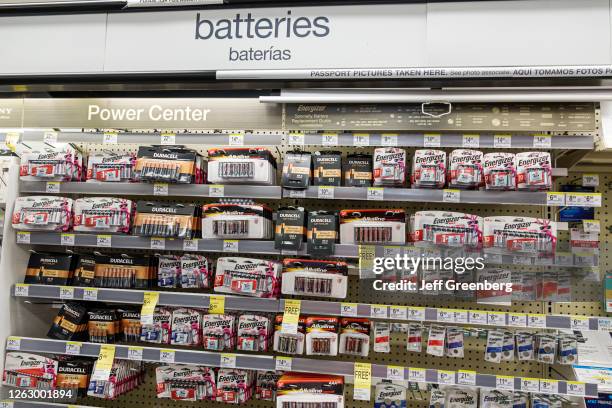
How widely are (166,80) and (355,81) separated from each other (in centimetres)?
113

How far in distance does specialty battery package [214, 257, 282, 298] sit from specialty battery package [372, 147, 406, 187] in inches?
31.0

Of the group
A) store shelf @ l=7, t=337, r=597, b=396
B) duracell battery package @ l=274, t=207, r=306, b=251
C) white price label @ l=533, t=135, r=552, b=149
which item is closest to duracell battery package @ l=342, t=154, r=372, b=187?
duracell battery package @ l=274, t=207, r=306, b=251

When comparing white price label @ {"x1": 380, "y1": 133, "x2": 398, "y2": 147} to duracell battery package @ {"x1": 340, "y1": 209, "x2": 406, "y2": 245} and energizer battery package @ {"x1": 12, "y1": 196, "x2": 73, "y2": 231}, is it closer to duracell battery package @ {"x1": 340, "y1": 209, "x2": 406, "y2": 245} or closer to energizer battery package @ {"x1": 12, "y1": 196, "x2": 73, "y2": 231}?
duracell battery package @ {"x1": 340, "y1": 209, "x2": 406, "y2": 245}

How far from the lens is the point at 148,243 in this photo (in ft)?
9.04

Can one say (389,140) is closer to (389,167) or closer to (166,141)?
(389,167)

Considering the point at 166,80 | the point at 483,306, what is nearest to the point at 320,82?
the point at 166,80

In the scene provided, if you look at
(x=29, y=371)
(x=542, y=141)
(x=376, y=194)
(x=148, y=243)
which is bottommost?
(x=29, y=371)

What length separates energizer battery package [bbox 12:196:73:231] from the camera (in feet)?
9.32

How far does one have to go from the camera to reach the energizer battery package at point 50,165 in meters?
2.86

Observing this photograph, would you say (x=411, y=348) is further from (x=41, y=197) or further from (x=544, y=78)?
(x=41, y=197)

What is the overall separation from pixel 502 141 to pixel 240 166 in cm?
149

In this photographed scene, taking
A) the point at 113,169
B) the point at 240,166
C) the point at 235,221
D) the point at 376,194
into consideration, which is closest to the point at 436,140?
the point at 376,194

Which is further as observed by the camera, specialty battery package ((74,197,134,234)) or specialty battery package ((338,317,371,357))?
specialty battery package ((74,197,134,234))

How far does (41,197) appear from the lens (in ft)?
9.47
